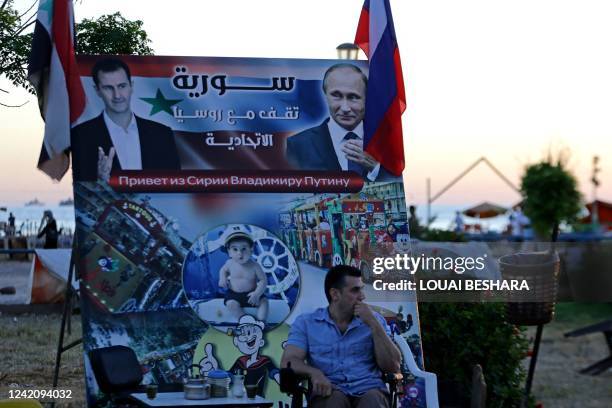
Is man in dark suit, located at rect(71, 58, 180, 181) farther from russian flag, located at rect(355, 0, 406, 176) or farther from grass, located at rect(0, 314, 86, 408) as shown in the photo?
grass, located at rect(0, 314, 86, 408)

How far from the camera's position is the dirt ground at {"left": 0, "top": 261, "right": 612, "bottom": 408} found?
10.8m

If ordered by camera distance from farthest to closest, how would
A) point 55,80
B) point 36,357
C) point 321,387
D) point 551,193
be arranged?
point 36,357, point 551,193, point 55,80, point 321,387

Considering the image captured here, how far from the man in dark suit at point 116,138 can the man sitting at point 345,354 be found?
4.94 feet

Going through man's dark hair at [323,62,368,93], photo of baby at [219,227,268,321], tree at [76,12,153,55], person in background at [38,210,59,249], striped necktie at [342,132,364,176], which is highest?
tree at [76,12,153,55]

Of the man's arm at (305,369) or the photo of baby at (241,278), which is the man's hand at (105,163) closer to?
the photo of baby at (241,278)

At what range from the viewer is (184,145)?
7.61 m

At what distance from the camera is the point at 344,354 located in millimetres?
6938

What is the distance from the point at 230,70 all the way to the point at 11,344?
674 cm

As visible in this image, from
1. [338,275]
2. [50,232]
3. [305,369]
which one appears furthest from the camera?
[50,232]

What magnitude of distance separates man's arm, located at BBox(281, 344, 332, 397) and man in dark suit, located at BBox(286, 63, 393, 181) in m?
1.41

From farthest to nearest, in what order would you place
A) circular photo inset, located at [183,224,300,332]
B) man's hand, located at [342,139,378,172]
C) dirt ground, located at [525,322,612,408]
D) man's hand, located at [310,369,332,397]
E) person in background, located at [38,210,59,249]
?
person in background, located at [38,210,59,249] → dirt ground, located at [525,322,612,408] → man's hand, located at [342,139,378,172] → circular photo inset, located at [183,224,300,332] → man's hand, located at [310,369,332,397]
